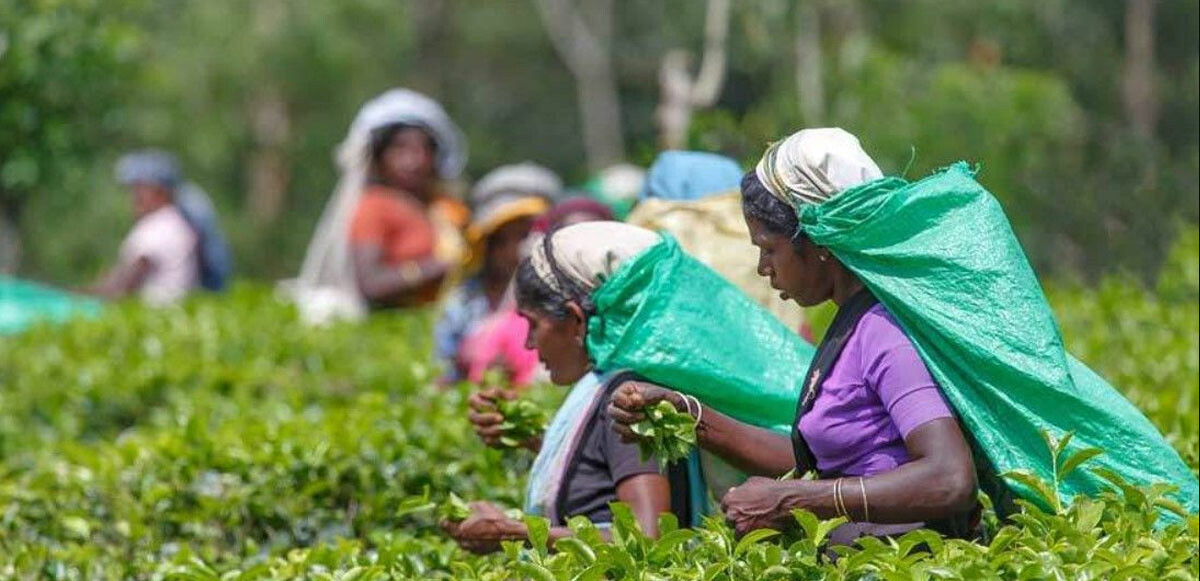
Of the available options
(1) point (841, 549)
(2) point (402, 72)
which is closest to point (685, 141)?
(1) point (841, 549)

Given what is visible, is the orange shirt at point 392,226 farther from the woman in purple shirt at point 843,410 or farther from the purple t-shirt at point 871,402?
the purple t-shirt at point 871,402

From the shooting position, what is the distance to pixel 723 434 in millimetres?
4484

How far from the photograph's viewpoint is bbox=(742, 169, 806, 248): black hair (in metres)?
4.31

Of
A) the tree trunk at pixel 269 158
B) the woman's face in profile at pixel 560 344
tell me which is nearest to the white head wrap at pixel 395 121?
the woman's face in profile at pixel 560 344

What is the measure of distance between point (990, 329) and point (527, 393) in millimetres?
2483

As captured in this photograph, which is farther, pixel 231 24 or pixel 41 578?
pixel 231 24

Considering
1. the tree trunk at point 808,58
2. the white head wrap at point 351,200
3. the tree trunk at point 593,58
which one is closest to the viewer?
the white head wrap at point 351,200

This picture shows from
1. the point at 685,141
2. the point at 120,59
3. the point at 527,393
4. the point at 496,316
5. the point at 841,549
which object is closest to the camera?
the point at 841,549

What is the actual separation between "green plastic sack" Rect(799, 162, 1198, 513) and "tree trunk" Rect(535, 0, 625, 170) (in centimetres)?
2615

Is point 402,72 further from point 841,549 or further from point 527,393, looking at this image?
point 841,549

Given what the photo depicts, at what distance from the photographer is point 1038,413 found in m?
4.32

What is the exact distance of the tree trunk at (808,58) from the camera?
1902 centimetres

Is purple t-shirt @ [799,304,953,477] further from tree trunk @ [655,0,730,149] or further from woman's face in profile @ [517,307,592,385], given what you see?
tree trunk @ [655,0,730,149]

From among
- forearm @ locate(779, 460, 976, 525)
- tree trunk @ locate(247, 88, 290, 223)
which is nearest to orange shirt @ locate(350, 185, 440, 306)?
forearm @ locate(779, 460, 976, 525)
